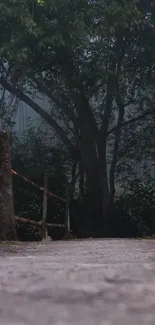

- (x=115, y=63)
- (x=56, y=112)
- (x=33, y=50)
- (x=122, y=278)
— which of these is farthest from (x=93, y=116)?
(x=122, y=278)

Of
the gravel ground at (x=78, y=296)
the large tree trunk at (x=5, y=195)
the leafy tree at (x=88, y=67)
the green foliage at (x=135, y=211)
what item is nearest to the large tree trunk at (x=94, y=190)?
the leafy tree at (x=88, y=67)

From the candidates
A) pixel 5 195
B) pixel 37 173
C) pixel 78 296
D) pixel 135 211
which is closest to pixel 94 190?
pixel 37 173

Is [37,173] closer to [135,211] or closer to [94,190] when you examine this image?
[94,190]

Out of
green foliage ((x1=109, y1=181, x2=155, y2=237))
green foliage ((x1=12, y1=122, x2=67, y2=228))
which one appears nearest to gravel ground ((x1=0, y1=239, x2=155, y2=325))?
green foliage ((x1=12, y1=122, x2=67, y2=228))

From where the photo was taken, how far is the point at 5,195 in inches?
237

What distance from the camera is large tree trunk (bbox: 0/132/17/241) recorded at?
5984 mm

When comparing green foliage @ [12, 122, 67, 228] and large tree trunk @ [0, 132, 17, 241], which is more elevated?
green foliage @ [12, 122, 67, 228]

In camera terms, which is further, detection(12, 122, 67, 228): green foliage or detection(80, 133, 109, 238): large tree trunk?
detection(12, 122, 67, 228): green foliage

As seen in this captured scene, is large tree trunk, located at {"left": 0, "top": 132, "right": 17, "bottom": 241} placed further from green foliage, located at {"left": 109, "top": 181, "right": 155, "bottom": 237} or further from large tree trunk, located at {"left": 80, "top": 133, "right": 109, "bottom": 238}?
green foliage, located at {"left": 109, "top": 181, "right": 155, "bottom": 237}

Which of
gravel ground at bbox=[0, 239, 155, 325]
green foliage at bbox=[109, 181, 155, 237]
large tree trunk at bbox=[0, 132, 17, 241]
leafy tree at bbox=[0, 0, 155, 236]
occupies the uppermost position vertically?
leafy tree at bbox=[0, 0, 155, 236]

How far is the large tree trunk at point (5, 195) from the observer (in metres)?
5.98

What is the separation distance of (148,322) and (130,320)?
42mm

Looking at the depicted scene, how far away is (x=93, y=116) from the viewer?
11945mm

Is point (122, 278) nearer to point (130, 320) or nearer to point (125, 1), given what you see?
point (130, 320)
